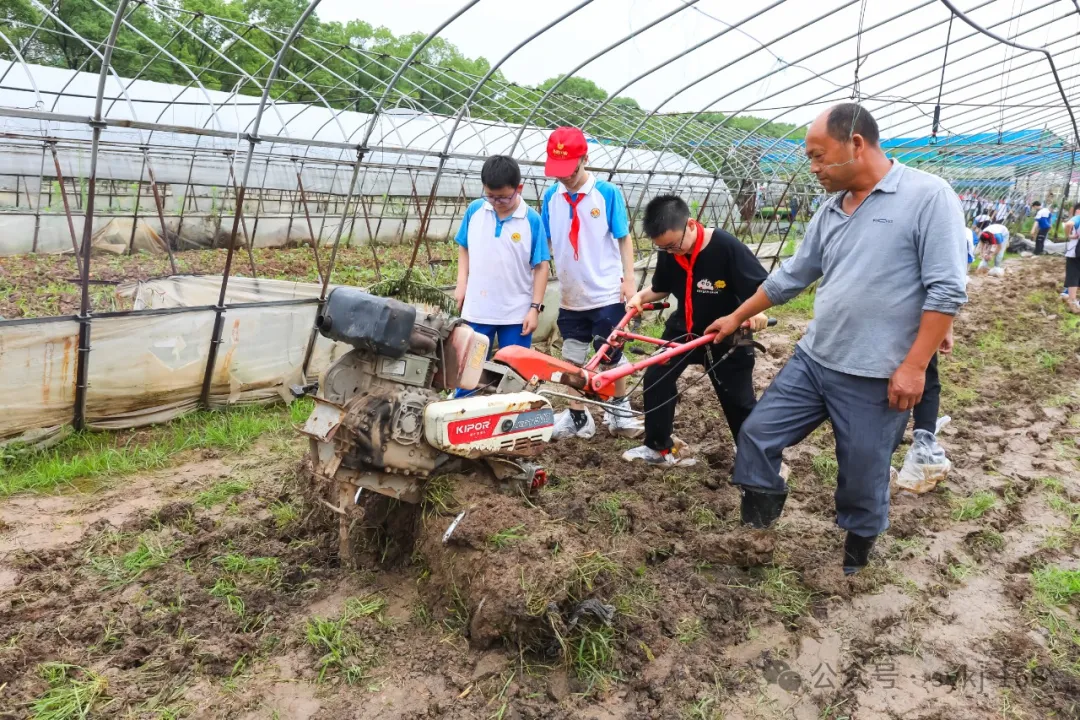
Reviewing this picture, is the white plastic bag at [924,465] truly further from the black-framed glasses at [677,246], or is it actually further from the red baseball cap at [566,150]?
the red baseball cap at [566,150]

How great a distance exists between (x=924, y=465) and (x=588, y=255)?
230 cm

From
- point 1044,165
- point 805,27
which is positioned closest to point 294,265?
point 805,27

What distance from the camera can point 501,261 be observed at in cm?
412

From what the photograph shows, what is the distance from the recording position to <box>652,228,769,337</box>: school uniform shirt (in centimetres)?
387

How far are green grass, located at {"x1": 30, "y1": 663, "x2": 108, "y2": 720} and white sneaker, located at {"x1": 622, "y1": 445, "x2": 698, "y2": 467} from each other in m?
2.98

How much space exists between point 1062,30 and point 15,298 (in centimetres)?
1044

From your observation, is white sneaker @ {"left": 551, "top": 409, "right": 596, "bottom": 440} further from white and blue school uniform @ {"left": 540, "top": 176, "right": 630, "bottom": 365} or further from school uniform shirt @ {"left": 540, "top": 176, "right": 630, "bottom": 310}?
school uniform shirt @ {"left": 540, "top": 176, "right": 630, "bottom": 310}

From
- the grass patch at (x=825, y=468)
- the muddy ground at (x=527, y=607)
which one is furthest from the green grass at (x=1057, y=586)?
the grass patch at (x=825, y=468)

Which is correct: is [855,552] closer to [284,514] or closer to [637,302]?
[637,302]

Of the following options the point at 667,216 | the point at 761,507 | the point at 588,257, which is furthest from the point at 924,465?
the point at 588,257

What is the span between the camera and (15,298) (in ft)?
25.1

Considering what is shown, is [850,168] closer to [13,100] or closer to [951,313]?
[951,313]

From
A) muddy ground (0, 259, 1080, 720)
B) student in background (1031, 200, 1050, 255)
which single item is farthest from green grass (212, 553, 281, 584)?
student in background (1031, 200, 1050, 255)

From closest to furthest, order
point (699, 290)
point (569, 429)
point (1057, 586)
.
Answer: point (1057, 586) → point (699, 290) → point (569, 429)
